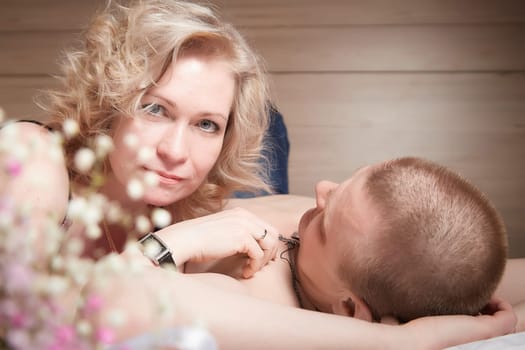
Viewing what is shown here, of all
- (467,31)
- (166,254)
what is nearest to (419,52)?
(467,31)

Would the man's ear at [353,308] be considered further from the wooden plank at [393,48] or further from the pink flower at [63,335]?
the wooden plank at [393,48]

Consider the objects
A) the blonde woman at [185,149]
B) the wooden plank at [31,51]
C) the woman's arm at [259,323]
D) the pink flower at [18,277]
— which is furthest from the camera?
the wooden plank at [31,51]

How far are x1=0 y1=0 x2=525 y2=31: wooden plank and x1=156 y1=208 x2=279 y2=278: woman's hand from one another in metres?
1.35

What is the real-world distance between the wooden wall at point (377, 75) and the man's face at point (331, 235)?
3.50 ft

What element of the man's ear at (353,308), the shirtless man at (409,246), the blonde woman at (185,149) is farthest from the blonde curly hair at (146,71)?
the man's ear at (353,308)

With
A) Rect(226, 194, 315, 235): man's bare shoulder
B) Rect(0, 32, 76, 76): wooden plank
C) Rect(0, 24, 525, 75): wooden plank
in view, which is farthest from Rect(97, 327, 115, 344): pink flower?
Rect(0, 32, 76, 76): wooden plank

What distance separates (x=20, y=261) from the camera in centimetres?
38

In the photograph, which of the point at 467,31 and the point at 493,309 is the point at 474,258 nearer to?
the point at 493,309

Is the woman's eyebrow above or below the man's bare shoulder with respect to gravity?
above

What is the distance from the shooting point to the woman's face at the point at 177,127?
3.94ft

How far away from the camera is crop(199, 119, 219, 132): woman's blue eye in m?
1.27

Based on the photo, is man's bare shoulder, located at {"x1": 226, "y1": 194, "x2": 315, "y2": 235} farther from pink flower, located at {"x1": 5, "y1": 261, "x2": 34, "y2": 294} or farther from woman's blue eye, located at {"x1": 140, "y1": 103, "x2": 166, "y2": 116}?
pink flower, located at {"x1": 5, "y1": 261, "x2": 34, "y2": 294}

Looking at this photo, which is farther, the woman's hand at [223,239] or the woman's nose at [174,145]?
the woman's nose at [174,145]

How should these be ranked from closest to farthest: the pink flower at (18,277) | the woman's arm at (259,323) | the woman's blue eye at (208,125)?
1. the pink flower at (18,277)
2. the woman's arm at (259,323)
3. the woman's blue eye at (208,125)
